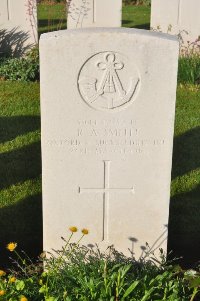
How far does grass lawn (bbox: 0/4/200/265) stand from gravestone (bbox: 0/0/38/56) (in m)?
1.29

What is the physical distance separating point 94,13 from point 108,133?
6.04 metres

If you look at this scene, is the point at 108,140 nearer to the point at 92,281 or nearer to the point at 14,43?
the point at 92,281

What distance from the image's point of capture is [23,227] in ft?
15.2

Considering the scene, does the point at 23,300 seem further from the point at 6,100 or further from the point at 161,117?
the point at 6,100

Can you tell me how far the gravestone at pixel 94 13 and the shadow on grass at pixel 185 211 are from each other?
3447mm

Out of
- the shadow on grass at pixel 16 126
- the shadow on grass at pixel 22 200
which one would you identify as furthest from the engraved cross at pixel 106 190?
the shadow on grass at pixel 16 126

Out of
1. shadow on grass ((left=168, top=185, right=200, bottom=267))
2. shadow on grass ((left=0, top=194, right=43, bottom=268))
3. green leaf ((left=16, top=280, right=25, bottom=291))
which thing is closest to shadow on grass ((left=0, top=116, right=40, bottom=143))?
shadow on grass ((left=0, top=194, right=43, bottom=268))

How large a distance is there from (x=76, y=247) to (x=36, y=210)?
1287 millimetres

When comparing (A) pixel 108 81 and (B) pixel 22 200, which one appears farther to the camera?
(B) pixel 22 200

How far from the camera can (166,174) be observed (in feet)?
12.0

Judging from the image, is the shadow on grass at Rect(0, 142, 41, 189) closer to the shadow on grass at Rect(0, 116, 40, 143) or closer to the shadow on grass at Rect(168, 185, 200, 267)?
the shadow on grass at Rect(0, 116, 40, 143)

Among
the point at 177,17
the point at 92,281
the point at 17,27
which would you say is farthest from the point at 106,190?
the point at 177,17

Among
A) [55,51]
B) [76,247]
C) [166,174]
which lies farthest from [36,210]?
[55,51]

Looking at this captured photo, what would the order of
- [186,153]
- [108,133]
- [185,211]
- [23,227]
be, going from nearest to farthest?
[108,133], [23,227], [185,211], [186,153]
